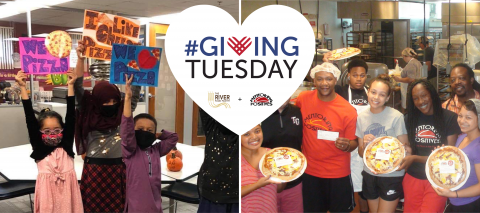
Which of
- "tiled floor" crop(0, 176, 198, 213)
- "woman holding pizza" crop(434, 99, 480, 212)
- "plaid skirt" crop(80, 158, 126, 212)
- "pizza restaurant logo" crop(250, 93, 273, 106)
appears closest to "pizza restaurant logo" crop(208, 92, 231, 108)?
"pizza restaurant logo" crop(250, 93, 273, 106)

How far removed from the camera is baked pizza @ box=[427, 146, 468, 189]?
2609 mm

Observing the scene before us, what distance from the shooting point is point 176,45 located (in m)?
2.76

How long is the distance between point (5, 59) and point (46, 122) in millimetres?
2515

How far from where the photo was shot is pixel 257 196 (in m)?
2.78

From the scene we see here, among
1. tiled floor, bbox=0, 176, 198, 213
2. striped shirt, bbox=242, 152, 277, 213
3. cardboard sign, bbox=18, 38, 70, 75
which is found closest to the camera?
striped shirt, bbox=242, 152, 277, 213

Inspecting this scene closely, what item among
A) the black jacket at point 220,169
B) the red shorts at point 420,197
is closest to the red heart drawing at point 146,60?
the black jacket at point 220,169

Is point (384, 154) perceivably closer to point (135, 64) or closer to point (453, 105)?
point (453, 105)

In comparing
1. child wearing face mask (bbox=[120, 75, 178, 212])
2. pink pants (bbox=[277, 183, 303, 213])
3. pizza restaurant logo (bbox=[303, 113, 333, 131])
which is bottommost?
pink pants (bbox=[277, 183, 303, 213])

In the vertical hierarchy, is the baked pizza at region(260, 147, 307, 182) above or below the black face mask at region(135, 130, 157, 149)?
below

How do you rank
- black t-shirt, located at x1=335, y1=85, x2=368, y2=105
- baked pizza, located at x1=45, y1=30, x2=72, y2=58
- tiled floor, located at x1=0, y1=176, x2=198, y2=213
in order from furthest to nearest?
→ tiled floor, located at x1=0, y1=176, x2=198, y2=213 < baked pizza, located at x1=45, y1=30, x2=72, y2=58 < black t-shirt, located at x1=335, y1=85, x2=368, y2=105

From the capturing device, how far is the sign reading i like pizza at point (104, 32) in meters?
2.83

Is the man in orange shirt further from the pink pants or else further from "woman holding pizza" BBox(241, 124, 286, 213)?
"woman holding pizza" BBox(241, 124, 286, 213)

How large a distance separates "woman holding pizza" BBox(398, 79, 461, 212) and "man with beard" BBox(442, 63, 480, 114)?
5 cm

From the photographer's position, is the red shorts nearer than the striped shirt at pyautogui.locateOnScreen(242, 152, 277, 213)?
Yes
